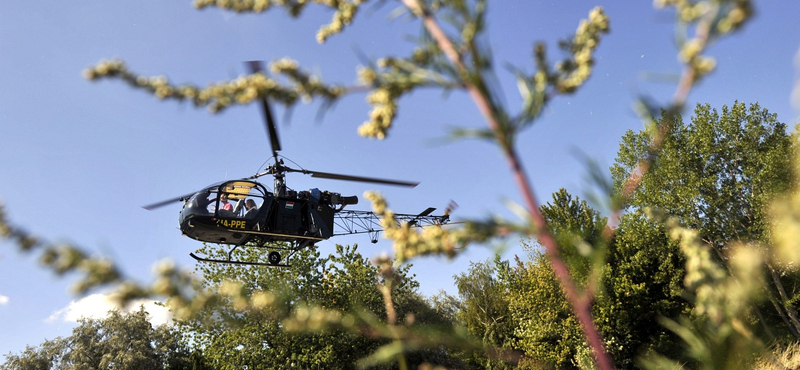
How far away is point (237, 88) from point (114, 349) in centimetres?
4399

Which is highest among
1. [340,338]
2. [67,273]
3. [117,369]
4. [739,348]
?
[117,369]

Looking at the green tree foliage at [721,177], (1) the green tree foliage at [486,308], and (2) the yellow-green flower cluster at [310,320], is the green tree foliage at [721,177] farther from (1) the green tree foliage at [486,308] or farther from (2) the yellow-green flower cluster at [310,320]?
(2) the yellow-green flower cluster at [310,320]

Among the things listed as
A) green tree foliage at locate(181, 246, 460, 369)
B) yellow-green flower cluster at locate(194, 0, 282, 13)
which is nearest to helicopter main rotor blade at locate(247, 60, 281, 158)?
yellow-green flower cluster at locate(194, 0, 282, 13)

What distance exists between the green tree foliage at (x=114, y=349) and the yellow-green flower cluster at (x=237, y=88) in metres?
39.1

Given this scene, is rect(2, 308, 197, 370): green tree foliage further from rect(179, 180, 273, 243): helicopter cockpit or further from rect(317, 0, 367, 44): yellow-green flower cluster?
rect(317, 0, 367, 44): yellow-green flower cluster

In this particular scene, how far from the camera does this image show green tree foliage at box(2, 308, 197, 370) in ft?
116

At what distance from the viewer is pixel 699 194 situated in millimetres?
24375

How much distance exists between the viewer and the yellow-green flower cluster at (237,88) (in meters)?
1.30

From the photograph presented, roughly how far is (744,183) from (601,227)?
29.1m

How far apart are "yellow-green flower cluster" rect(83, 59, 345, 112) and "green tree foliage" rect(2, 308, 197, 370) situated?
39060 mm

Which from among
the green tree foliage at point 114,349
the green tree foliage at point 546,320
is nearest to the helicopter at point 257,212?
the green tree foliage at point 546,320

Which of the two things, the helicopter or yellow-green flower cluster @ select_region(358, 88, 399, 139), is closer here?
yellow-green flower cluster @ select_region(358, 88, 399, 139)

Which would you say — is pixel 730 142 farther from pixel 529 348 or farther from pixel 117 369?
pixel 117 369

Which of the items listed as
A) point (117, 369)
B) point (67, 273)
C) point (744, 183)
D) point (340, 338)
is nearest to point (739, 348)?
point (67, 273)
